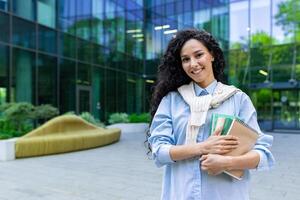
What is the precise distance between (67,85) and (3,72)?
4.55 meters

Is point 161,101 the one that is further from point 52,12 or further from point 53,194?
point 52,12

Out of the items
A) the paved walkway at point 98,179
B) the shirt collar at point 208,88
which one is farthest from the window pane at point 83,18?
the shirt collar at point 208,88

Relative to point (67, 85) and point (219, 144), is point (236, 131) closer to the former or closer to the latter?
point (219, 144)

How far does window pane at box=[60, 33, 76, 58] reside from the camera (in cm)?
1959

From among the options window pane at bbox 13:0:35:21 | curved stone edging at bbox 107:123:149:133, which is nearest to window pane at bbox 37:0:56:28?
window pane at bbox 13:0:35:21

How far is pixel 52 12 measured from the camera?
18.9m

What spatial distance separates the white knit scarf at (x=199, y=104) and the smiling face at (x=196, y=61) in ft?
0.27

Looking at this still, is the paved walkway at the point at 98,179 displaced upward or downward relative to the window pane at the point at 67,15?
downward

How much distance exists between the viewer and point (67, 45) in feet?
65.7

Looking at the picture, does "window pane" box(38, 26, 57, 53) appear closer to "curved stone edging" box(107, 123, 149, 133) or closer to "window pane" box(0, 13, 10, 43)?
"window pane" box(0, 13, 10, 43)

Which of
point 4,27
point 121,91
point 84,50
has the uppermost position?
point 4,27

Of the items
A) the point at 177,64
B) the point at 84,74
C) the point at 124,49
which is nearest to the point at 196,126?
the point at 177,64

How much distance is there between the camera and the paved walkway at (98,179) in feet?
19.9

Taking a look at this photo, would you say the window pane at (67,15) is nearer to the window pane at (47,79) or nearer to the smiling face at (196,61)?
the window pane at (47,79)
